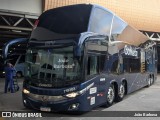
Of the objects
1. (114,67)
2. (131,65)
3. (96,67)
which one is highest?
(96,67)

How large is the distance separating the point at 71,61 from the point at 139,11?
23368 millimetres

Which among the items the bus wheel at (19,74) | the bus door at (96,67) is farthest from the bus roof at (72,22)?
the bus wheel at (19,74)

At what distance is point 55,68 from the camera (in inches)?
342

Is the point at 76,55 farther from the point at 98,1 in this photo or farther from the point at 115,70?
the point at 98,1

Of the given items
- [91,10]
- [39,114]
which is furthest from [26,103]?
[91,10]

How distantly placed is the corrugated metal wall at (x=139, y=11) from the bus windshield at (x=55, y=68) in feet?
57.5

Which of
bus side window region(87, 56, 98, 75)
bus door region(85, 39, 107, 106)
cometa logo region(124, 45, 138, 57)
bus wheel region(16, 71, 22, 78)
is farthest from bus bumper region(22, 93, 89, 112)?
bus wheel region(16, 71, 22, 78)

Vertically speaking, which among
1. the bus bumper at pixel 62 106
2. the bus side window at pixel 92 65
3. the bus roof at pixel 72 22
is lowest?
the bus bumper at pixel 62 106

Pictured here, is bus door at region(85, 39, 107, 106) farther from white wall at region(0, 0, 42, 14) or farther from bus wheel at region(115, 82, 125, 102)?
Result: white wall at region(0, 0, 42, 14)

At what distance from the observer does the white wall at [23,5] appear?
1994 cm

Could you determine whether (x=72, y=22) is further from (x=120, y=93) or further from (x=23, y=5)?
(x=23, y=5)

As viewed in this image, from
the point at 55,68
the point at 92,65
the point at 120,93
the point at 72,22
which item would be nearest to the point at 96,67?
the point at 92,65

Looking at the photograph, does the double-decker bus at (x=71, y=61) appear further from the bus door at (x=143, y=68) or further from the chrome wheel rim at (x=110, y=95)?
the bus door at (x=143, y=68)

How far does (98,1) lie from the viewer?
83.4ft
